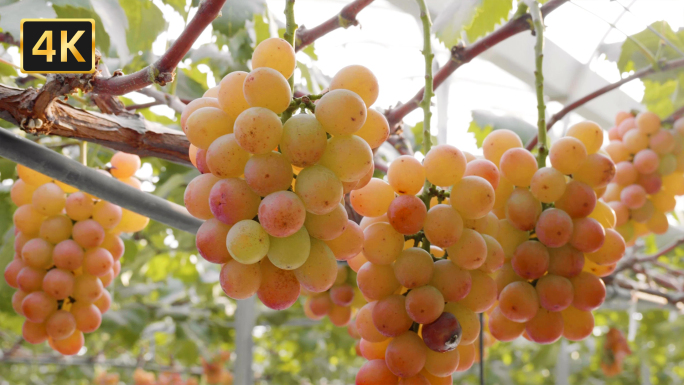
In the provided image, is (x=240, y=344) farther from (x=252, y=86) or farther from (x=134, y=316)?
(x=252, y=86)

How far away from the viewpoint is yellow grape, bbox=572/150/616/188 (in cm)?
62

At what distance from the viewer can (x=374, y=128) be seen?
0.45 m

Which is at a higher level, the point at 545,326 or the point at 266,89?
the point at 266,89

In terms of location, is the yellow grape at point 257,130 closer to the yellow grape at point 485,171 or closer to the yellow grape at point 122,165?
the yellow grape at point 485,171

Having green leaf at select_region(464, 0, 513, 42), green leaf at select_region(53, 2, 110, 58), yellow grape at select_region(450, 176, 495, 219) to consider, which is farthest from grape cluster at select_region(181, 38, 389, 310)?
green leaf at select_region(53, 2, 110, 58)

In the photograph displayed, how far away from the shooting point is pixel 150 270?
217cm

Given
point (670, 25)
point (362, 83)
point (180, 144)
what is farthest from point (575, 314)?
point (670, 25)

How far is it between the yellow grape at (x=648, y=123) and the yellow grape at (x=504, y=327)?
0.62 metres

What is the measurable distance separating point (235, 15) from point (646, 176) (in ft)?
2.60

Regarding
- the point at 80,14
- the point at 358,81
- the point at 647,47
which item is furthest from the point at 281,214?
the point at 647,47

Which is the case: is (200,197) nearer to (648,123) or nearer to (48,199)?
(48,199)

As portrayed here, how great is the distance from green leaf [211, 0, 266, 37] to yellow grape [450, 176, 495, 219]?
0.50m

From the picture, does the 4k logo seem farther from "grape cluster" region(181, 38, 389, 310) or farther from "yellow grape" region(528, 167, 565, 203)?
"yellow grape" region(528, 167, 565, 203)

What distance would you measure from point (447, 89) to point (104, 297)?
6.63 ft
